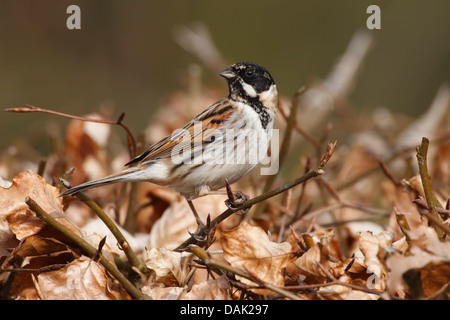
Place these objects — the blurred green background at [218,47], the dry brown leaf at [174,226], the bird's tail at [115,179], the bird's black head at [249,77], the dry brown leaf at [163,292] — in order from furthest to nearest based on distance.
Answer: the blurred green background at [218,47], the bird's black head at [249,77], the dry brown leaf at [174,226], the bird's tail at [115,179], the dry brown leaf at [163,292]

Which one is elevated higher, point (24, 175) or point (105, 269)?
point (24, 175)

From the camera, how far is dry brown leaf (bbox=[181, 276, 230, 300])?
1.55 m

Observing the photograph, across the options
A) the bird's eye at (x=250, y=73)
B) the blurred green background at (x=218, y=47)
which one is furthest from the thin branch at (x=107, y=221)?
the blurred green background at (x=218, y=47)

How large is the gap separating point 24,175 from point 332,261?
2.66 ft

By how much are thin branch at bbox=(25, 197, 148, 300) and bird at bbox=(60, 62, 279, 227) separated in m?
0.50

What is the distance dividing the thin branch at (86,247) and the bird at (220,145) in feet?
1.66

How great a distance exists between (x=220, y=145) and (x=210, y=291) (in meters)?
0.82

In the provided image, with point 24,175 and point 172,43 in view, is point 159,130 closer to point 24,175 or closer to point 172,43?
point 24,175

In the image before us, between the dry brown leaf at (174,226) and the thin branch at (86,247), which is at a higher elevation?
the thin branch at (86,247)

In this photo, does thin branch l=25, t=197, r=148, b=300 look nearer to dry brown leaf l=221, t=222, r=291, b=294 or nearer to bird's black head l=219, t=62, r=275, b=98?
dry brown leaf l=221, t=222, r=291, b=294

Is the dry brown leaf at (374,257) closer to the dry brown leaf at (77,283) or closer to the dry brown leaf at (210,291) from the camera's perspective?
the dry brown leaf at (210,291)

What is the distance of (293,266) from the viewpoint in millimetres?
1580

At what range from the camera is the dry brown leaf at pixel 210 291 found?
1547mm
